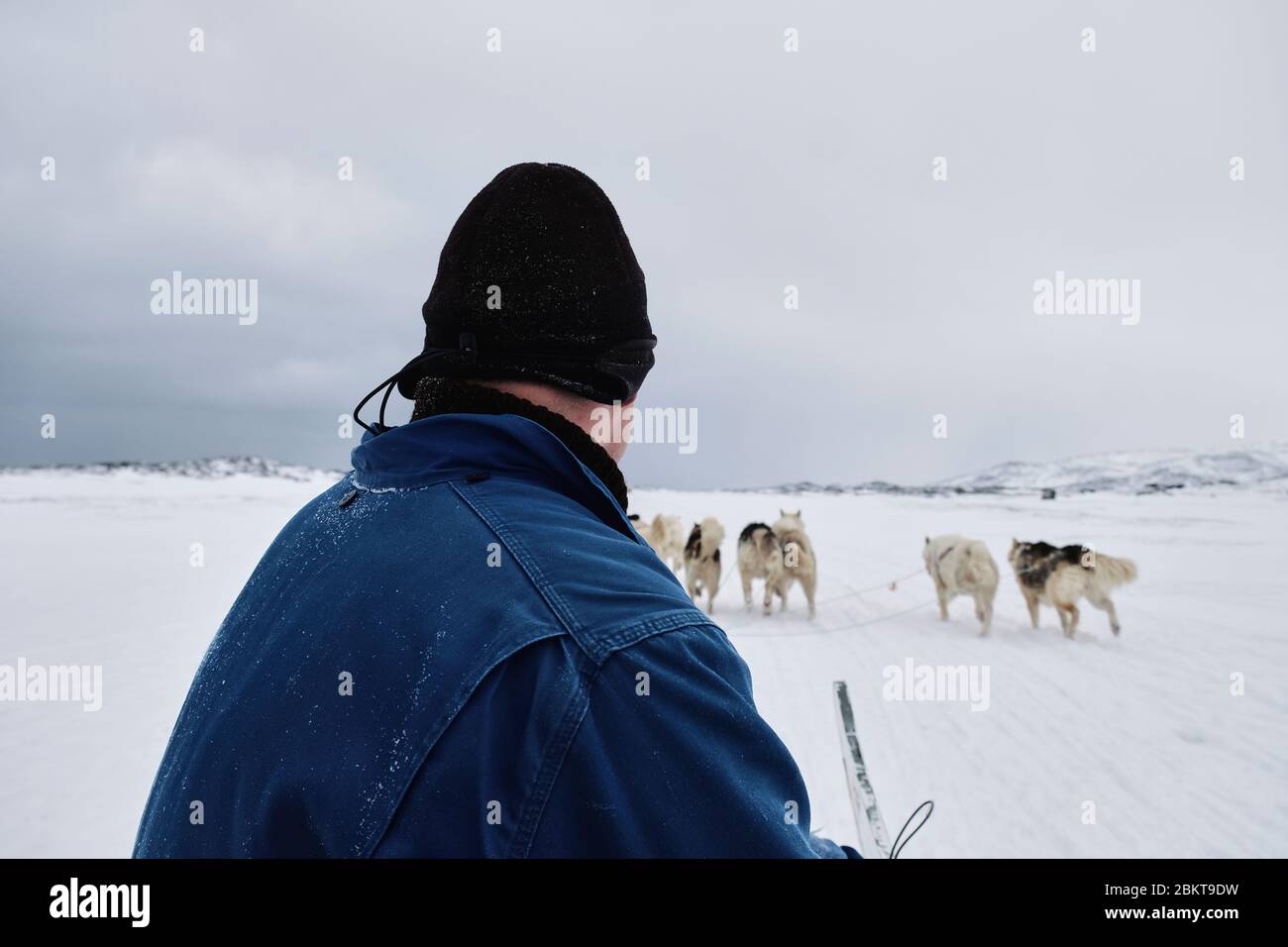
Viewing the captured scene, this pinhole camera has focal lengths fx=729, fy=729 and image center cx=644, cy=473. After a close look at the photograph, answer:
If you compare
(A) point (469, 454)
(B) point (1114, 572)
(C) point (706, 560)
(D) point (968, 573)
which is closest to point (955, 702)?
(D) point (968, 573)

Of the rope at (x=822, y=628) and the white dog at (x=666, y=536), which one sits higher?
the white dog at (x=666, y=536)

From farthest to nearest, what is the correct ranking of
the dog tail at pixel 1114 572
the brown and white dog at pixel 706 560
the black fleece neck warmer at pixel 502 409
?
the brown and white dog at pixel 706 560
the dog tail at pixel 1114 572
the black fleece neck warmer at pixel 502 409

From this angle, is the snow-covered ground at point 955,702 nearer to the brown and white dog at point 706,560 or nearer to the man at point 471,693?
the brown and white dog at point 706,560

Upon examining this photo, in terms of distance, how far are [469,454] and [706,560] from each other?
992 centimetres

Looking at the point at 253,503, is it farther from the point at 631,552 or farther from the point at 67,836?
the point at 631,552

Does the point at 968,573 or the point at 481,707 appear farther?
the point at 968,573

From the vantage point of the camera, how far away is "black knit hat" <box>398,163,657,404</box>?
4.36 ft

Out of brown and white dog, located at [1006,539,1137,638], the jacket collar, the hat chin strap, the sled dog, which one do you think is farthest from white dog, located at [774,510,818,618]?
the jacket collar

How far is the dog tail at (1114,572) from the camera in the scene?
840cm

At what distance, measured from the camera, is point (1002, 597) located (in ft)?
38.1

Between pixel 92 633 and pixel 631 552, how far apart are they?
1077 centimetres

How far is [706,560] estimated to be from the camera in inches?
425

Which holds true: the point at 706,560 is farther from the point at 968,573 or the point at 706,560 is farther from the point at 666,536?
the point at 968,573

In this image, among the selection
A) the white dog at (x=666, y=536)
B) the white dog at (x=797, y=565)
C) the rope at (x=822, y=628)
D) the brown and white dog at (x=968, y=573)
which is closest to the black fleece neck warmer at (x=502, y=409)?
the rope at (x=822, y=628)
